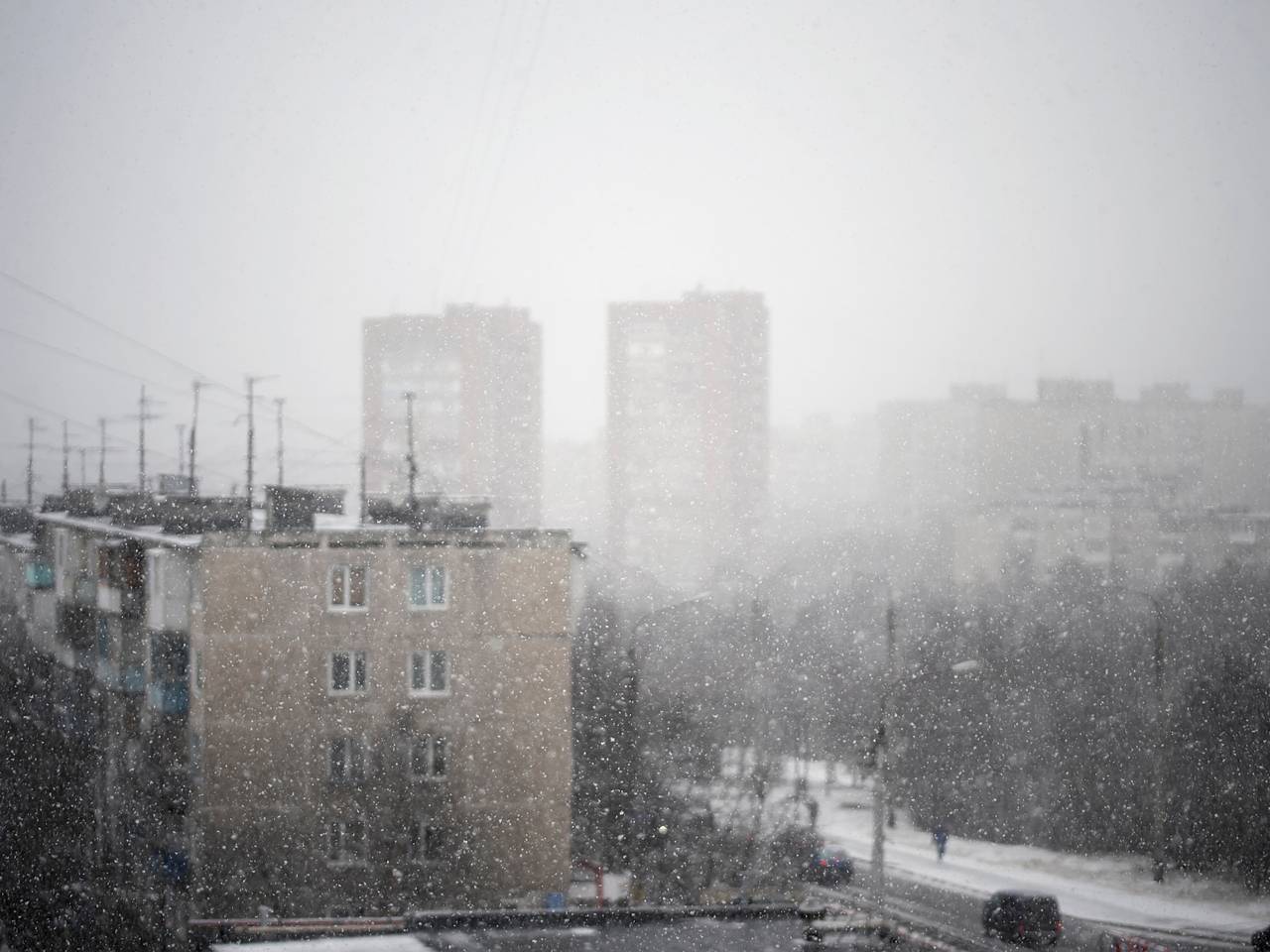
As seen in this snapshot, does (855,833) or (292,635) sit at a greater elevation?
(292,635)

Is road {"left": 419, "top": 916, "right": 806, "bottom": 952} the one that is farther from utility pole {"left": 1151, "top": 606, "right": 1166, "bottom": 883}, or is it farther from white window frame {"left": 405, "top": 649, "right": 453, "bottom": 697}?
utility pole {"left": 1151, "top": 606, "right": 1166, "bottom": 883}

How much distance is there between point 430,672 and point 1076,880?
4.58m

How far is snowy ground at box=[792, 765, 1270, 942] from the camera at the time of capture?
21.5 feet

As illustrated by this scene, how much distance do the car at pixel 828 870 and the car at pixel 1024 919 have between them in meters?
1.55

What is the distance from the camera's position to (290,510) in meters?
6.77

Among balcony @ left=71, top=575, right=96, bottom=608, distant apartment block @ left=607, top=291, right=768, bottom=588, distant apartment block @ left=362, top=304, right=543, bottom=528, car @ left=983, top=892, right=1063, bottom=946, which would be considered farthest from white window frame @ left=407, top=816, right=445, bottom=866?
distant apartment block @ left=362, top=304, right=543, bottom=528

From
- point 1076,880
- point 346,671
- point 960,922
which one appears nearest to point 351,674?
point 346,671

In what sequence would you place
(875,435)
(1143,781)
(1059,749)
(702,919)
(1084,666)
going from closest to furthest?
(702,919)
(1143,781)
(1059,749)
(1084,666)
(875,435)

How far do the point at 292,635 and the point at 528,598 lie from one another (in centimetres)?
134

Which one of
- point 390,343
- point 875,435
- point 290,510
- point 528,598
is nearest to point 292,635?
point 290,510

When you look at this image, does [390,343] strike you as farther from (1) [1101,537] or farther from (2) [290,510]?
(2) [290,510]

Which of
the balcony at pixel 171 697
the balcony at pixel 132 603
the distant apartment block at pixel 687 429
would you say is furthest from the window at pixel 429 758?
the distant apartment block at pixel 687 429

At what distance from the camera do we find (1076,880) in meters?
7.77

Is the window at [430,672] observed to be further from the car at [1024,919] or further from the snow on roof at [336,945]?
the snow on roof at [336,945]
